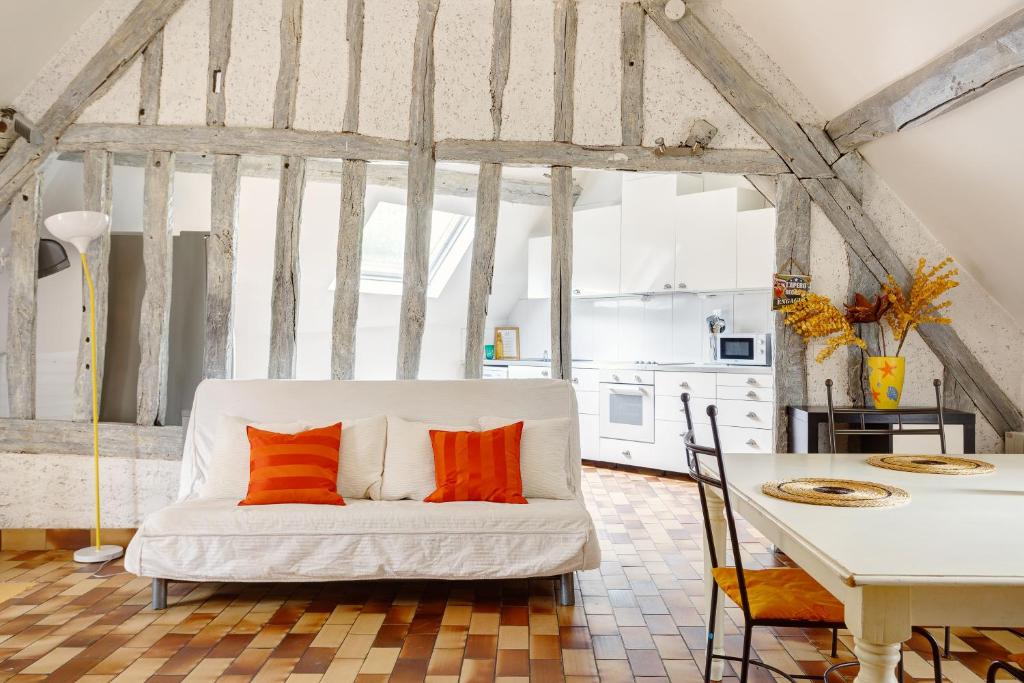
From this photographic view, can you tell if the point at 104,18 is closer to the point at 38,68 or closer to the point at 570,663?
the point at 38,68

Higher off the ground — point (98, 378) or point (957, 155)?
point (957, 155)

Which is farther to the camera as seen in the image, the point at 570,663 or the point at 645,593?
the point at 645,593

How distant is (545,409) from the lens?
11.8 feet

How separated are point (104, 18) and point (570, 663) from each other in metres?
3.90

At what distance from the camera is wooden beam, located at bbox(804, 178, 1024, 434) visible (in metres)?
3.90

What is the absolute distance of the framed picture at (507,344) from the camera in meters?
7.01

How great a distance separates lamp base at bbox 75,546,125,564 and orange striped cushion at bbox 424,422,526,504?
1700 mm

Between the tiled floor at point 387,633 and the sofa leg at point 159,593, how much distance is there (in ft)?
0.13

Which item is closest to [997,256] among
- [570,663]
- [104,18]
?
[570,663]

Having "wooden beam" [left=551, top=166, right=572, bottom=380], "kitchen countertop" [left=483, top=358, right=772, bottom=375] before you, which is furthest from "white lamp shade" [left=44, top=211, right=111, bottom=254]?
"kitchen countertop" [left=483, top=358, right=772, bottom=375]

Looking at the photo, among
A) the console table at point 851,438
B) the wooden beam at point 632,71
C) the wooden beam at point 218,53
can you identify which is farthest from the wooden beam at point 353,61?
the console table at point 851,438

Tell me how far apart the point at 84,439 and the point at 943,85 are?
4338 millimetres

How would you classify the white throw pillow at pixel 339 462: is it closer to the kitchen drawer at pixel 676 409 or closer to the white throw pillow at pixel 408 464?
the white throw pillow at pixel 408 464

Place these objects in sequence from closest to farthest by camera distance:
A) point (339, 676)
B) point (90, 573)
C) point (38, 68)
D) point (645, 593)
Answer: point (339, 676)
point (645, 593)
point (90, 573)
point (38, 68)
